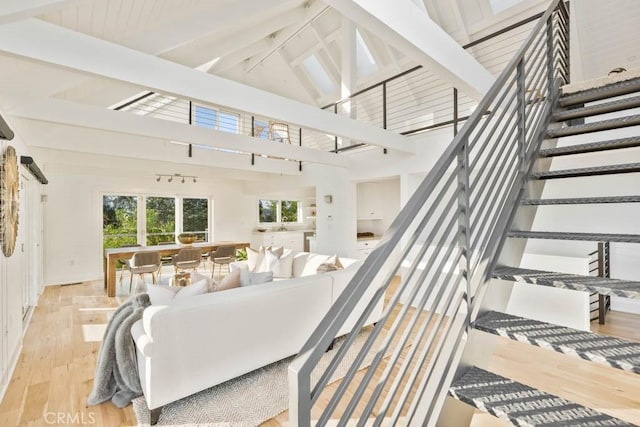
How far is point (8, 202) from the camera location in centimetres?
260

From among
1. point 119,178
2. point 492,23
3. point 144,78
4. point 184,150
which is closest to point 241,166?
point 184,150

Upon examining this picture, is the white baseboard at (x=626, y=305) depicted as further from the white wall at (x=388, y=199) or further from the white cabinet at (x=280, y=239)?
the white cabinet at (x=280, y=239)

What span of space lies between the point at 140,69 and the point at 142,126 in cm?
168

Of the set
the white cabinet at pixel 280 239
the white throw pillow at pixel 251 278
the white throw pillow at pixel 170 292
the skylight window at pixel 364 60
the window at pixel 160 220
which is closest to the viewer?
the white throw pillow at pixel 170 292

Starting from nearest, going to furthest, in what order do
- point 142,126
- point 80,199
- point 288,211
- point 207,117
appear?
point 142,126 → point 80,199 → point 207,117 → point 288,211

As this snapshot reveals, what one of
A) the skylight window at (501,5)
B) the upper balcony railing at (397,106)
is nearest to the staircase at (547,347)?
the upper balcony railing at (397,106)

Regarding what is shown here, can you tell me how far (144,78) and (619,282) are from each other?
290 cm

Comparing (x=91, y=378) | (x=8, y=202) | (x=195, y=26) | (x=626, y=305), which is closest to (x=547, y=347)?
(x=195, y=26)

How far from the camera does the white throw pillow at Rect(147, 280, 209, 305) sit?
7.97ft

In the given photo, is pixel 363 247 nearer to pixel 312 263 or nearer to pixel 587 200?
pixel 312 263

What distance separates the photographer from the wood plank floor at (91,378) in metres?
2.15

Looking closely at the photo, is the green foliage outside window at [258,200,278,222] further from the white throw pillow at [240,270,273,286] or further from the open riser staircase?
the open riser staircase

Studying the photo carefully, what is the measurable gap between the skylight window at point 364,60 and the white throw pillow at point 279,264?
5.20 metres

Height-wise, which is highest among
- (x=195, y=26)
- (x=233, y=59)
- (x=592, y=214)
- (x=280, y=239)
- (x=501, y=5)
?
(x=501, y=5)
